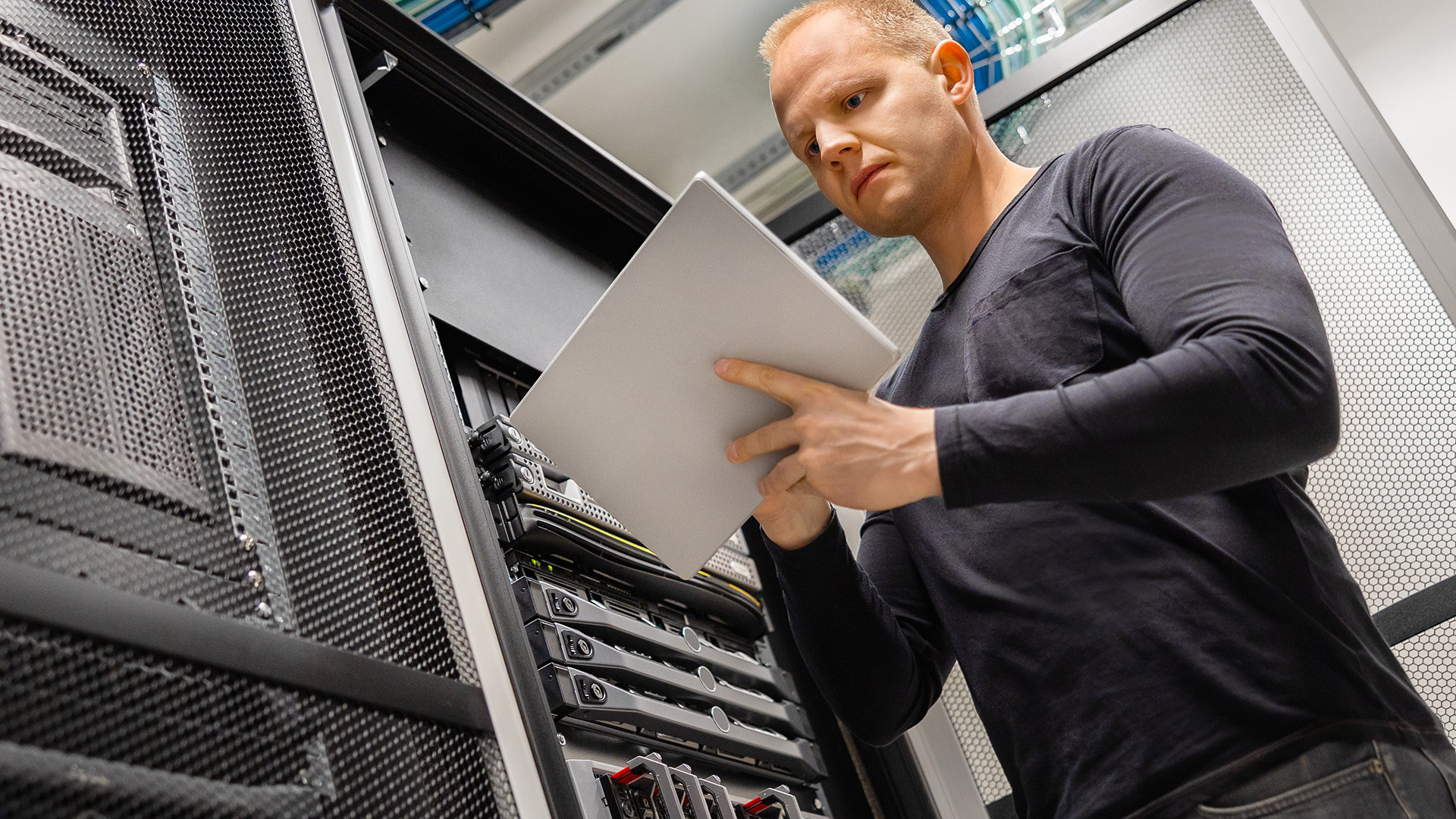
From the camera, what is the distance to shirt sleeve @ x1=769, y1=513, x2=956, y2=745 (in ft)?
3.66

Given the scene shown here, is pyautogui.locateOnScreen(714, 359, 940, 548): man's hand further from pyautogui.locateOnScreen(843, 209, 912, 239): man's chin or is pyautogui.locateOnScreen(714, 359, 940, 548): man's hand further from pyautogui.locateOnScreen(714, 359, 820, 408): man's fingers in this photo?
pyautogui.locateOnScreen(843, 209, 912, 239): man's chin

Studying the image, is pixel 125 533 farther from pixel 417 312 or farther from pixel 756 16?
pixel 756 16

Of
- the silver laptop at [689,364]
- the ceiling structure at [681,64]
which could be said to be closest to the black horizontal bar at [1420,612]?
the silver laptop at [689,364]

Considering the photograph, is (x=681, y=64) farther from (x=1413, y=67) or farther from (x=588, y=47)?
(x=1413, y=67)

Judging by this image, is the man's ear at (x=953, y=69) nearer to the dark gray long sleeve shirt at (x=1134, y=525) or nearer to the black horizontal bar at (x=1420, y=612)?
the dark gray long sleeve shirt at (x=1134, y=525)

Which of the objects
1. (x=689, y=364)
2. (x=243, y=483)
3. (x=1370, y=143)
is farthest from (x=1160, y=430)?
(x=1370, y=143)

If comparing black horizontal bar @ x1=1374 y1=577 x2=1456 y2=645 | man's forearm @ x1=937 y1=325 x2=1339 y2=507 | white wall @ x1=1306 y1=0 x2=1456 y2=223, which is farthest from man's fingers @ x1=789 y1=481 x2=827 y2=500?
white wall @ x1=1306 y1=0 x2=1456 y2=223

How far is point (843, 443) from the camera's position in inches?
35.4

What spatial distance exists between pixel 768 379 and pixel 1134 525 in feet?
1.17

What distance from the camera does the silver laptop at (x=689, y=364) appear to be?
36.1 inches

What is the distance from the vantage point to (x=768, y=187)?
324cm

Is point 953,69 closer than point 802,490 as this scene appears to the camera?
No

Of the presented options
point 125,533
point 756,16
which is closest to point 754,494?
point 125,533

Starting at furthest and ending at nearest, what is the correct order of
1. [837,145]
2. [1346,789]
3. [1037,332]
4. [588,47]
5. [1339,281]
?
[588,47], [1339,281], [837,145], [1037,332], [1346,789]
